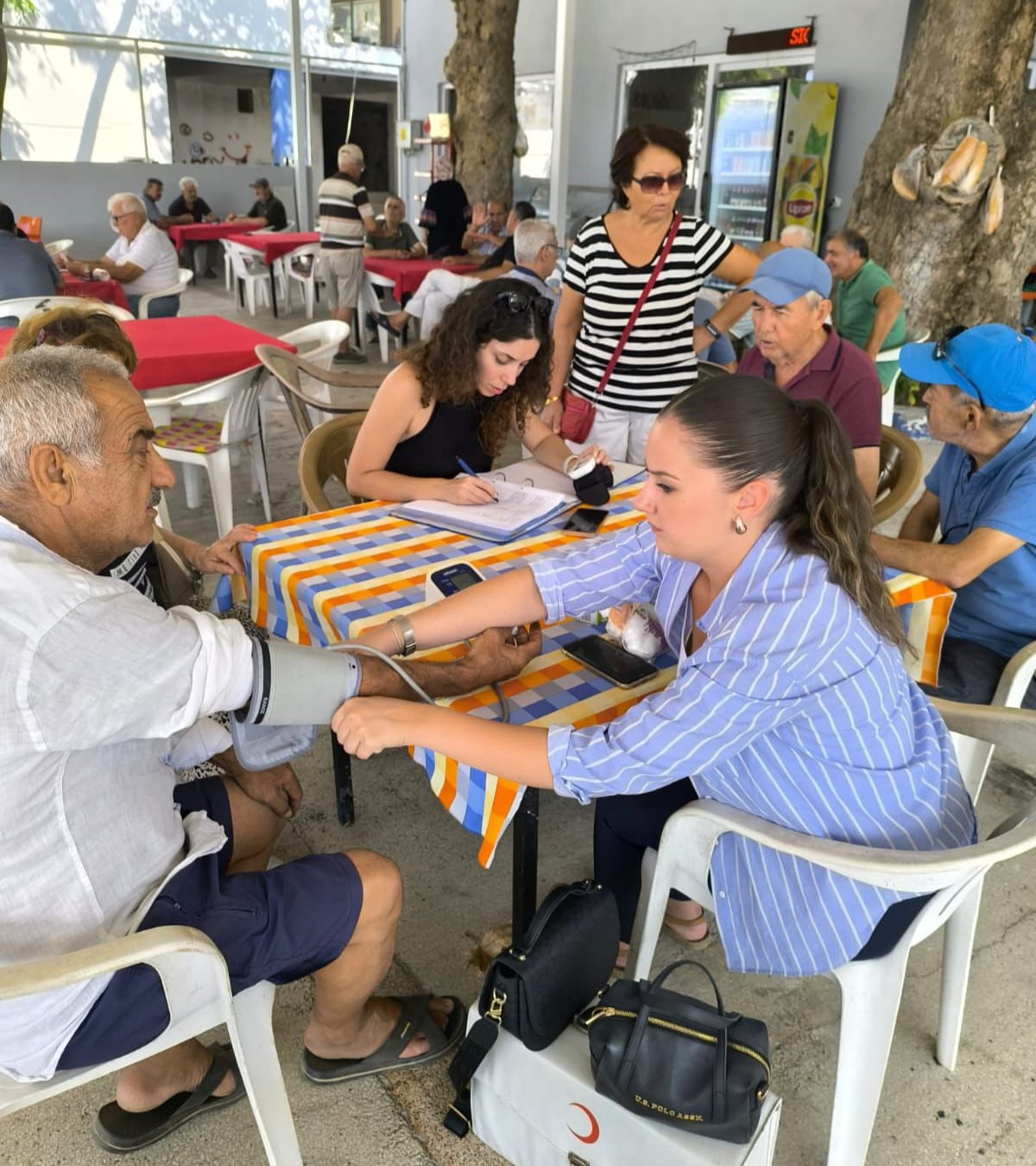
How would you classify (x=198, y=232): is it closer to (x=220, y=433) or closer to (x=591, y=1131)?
(x=220, y=433)

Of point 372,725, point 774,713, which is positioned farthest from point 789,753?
point 372,725

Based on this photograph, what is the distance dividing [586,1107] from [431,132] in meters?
9.26

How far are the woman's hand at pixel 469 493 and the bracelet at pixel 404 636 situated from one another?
2.08ft

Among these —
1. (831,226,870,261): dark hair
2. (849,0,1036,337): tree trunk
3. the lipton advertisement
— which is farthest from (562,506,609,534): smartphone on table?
the lipton advertisement

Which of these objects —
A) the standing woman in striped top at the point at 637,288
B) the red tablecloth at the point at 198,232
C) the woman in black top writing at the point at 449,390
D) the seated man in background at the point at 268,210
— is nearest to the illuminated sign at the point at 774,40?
the red tablecloth at the point at 198,232

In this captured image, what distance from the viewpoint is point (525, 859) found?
1.54 meters

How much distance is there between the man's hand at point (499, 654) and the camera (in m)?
1.42

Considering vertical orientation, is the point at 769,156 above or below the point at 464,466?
above

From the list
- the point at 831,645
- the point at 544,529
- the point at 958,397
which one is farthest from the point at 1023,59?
the point at 831,645

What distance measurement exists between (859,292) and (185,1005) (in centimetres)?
460

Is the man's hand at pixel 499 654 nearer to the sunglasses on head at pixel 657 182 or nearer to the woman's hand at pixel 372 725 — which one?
the woman's hand at pixel 372 725

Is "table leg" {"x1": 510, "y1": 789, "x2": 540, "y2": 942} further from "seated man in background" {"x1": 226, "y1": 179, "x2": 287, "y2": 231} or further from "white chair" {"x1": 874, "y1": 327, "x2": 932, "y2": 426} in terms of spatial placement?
"seated man in background" {"x1": 226, "y1": 179, "x2": 287, "y2": 231}

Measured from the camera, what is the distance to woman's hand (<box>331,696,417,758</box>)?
1249 mm

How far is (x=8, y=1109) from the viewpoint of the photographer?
1.08 metres
